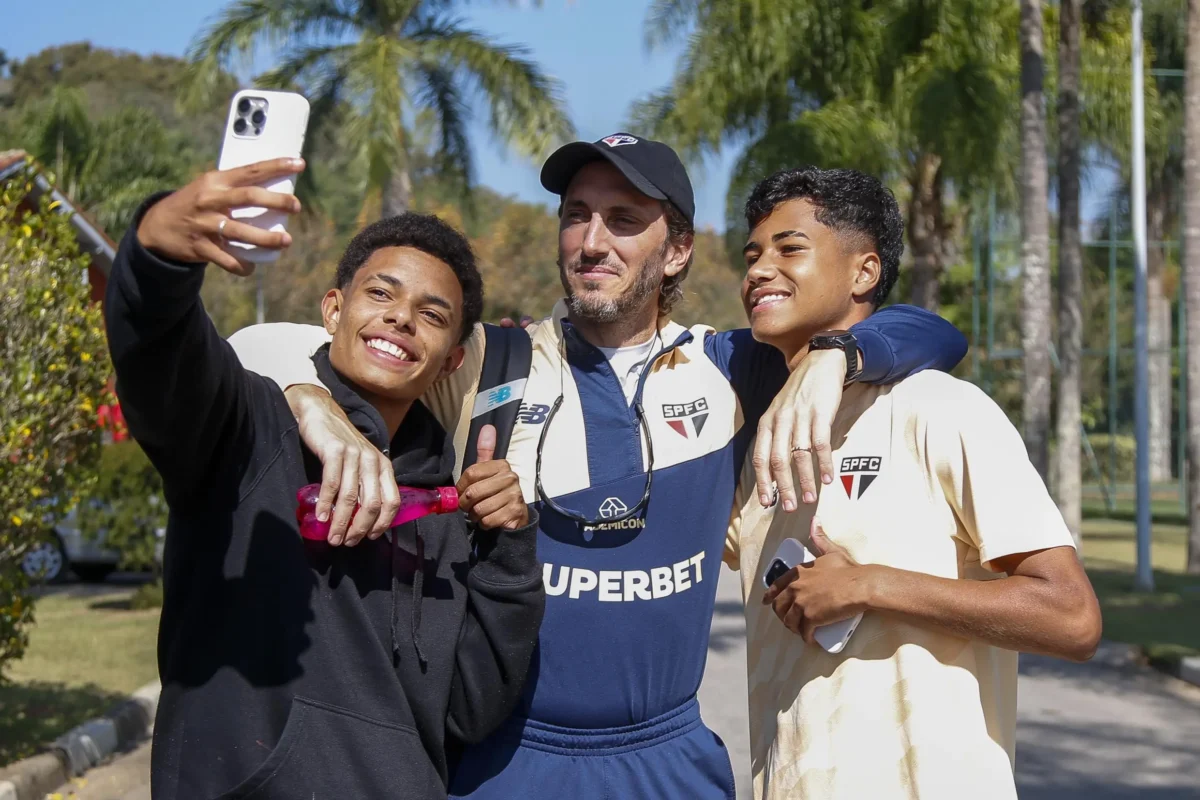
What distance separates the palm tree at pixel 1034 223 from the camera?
14.7m

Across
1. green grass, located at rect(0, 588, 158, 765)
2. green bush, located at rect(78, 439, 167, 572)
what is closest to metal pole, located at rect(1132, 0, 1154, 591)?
green grass, located at rect(0, 588, 158, 765)

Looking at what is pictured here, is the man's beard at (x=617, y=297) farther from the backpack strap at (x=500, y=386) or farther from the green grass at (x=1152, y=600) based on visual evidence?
the green grass at (x=1152, y=600)

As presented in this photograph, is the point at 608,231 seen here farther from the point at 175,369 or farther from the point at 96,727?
the point at 96,727

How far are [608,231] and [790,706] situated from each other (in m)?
1.24

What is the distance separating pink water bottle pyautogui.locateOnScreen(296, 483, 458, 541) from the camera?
7.95 feet

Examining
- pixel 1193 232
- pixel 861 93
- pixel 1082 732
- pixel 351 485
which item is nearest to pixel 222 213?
pixel 351 485

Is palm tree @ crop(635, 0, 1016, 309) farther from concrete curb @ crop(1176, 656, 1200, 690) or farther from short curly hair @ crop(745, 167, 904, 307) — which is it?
short curly hair @ crop(745, 167, 904, 307)

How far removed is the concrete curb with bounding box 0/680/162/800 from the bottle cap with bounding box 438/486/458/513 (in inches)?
159

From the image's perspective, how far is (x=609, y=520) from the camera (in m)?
3.07

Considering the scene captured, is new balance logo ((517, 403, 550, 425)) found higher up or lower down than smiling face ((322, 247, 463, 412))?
lower down

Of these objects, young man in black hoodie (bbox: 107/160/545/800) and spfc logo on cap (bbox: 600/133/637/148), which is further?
spfc logo on cap (bbox: 600/133/637/148)

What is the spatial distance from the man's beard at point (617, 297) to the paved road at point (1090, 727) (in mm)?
4124

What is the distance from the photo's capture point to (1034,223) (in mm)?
14688

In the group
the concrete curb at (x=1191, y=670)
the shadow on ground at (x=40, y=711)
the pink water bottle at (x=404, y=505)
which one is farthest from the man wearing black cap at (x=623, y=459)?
the concrete curb at (x=1191, y=670)
